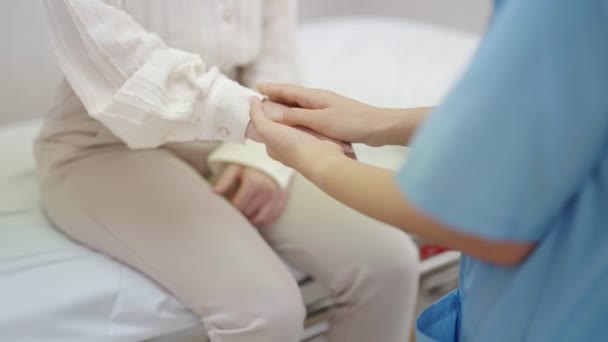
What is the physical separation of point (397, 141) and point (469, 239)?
0.25 meters

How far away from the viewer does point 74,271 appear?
0.91 m

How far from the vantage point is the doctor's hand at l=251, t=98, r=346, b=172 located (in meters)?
0.71

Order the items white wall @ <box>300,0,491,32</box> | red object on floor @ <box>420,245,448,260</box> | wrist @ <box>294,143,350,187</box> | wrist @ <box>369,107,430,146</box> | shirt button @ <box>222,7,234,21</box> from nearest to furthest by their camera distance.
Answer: wrist @ <box>294,143,350,187</box>, wrist @ <box>369,107,430,146</box>, shirt button @ <box>222,7,234,21</box>, red object on floor @ <box>420,245,448,260</box>, white wall @ <box>300,0,491,32</box>

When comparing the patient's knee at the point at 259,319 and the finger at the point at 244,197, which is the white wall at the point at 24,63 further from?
the patient's knee at the point at 259,319

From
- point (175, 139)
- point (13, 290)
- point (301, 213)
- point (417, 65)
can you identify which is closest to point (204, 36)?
point (175, 139)

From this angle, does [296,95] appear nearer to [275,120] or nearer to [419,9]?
[275,120]

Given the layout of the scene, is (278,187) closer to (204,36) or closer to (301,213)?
(301,213)

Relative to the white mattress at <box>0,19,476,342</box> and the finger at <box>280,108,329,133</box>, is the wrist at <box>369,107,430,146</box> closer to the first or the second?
the finger at <box>280,108,329,133</box>

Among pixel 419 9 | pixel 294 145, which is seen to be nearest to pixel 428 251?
pixel 294 145

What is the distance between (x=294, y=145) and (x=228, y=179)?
0.27m

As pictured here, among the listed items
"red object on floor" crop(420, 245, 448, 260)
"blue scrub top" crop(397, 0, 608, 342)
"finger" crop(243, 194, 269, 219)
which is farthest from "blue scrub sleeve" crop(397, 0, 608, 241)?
"red object on floor" crop(420, 245, 448, 260)

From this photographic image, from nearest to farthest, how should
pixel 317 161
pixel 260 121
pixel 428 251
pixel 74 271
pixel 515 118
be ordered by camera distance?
pixel 515 118 → pixel 317 161 → pixel 260 121 → pixel 74 271 → pixel 428 251

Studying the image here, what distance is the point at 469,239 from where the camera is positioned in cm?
58

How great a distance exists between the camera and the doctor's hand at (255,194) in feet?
3.24
